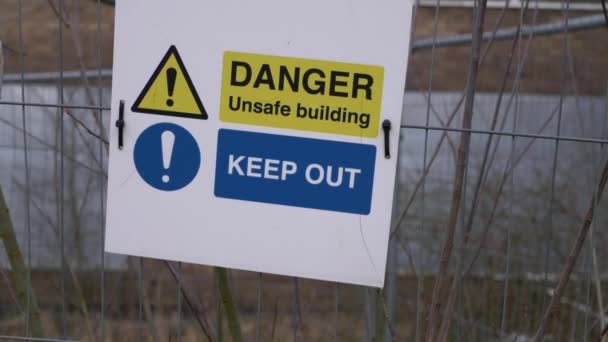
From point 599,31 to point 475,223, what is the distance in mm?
1475

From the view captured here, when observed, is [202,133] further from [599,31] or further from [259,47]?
[599,31]

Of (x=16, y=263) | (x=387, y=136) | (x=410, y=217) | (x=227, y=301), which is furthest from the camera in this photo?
(x=410, y=217)

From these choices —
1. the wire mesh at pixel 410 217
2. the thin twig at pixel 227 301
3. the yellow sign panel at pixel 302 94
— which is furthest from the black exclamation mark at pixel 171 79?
the wire mesh at pixel 410 217

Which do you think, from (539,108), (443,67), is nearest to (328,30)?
(539,108)

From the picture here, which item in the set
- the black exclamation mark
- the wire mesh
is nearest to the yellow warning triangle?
the black exclamation mark

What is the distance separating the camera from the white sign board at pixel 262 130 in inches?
76.8

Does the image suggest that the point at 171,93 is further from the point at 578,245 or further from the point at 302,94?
the point at 578,245

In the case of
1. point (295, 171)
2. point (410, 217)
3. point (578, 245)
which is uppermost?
point (295, 171)

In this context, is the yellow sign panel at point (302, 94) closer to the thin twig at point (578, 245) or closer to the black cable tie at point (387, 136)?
the black cable tie at point (387, 136)

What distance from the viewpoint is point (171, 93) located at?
2.03 m

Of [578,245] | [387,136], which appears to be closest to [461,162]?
[387,136]

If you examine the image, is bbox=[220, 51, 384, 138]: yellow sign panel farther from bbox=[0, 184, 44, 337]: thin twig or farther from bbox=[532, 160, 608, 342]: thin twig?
bbox=[0, 184, 44, 337]: thin twig

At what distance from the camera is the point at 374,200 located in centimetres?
198

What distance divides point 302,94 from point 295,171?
0.18m
